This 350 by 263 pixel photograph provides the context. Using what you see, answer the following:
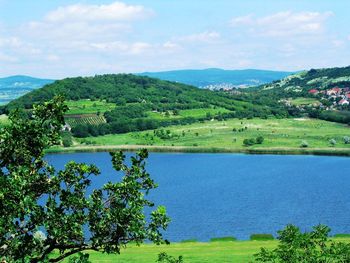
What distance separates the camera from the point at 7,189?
12336 mm

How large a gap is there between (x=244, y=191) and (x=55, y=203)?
10984 centimetres

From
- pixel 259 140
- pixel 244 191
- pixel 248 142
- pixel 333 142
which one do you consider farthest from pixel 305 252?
pixel 259 140

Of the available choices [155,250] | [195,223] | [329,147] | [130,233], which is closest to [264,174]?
[329,147]

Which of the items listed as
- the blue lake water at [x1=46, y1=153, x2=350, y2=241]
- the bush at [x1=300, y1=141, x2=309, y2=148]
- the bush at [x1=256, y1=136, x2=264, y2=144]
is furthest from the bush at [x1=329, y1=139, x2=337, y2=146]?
the bush at [x1=256, y1=136, x2=264, y2=144]

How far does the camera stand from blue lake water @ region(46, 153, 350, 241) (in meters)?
86.6

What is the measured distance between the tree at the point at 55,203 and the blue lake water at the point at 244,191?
63.3 metres

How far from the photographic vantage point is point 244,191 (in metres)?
121

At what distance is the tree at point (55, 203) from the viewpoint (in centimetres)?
1312

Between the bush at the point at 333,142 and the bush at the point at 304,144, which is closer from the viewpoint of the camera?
the bush at the point at 333,142

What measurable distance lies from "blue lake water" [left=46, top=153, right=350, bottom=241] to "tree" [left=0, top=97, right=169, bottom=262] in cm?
6326

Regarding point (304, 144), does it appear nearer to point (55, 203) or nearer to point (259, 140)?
point (259, 140)

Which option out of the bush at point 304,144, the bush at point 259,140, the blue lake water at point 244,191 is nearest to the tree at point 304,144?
the bush at point 304,144

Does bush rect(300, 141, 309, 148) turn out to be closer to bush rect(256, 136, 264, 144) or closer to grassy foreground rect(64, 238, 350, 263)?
bush rect(256, 136, 264, 144)

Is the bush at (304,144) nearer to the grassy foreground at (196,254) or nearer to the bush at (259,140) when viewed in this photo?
the bush at (259,140)
